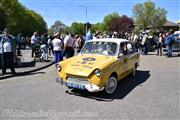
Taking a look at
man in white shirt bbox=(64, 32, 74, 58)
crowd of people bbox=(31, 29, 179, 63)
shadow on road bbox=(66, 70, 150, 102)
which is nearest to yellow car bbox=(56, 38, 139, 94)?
shadow on road bbox=(66, 70, 150, 102)

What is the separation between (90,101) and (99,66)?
1016 mm

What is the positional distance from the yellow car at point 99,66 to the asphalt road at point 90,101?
37cm

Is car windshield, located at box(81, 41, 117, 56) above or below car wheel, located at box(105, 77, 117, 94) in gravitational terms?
above

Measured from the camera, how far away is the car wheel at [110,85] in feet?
29.1

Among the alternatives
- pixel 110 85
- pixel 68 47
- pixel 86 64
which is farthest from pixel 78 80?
pixel 68 47

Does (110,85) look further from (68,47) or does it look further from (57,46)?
(68,47)

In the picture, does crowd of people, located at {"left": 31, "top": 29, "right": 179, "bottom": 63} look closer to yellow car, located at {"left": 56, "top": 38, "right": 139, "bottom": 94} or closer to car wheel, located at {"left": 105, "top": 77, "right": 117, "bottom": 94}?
yellow car, located at {"left": 56, "top": 38, "right": 139, "bottom": 94}

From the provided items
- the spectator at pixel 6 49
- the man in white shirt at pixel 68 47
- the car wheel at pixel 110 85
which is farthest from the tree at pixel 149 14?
the car wheel at pixel 110 85

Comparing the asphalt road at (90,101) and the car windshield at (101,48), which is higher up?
the car windshield at (101,48)

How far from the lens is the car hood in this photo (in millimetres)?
8586

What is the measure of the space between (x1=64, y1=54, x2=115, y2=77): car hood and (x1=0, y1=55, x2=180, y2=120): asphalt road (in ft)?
2.30

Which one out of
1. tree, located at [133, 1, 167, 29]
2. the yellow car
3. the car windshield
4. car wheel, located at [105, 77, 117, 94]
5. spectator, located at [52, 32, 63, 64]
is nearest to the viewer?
the yellow car

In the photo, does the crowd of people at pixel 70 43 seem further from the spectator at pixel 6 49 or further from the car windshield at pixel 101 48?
the spectator at pixel 6 49

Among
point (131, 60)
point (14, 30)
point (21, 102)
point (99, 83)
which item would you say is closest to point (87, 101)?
point (99, 83)
